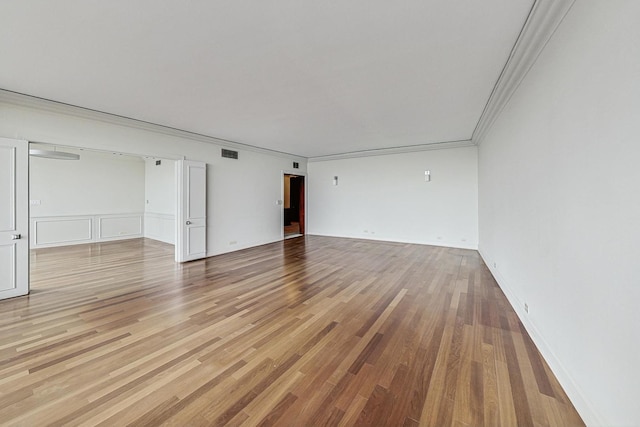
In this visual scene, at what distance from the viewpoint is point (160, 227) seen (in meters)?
8.08

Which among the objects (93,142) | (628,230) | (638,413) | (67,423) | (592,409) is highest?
(93,142)

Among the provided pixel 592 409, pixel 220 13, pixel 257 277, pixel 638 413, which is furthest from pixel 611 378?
pixel 257 277

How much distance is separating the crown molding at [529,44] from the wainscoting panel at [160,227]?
7833mm

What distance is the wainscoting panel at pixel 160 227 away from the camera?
25.0 feet

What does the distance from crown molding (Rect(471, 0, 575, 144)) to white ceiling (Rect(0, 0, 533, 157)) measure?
0.08 meters

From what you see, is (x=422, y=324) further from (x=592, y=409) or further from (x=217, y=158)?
(x=217, y=158)

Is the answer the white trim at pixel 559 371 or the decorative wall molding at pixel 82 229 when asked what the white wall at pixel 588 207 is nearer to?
the white trim at pixel 559 371

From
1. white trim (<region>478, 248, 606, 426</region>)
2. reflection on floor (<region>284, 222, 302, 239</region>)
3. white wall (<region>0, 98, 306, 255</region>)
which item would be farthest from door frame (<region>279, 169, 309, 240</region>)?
white trim (<region>478, 248, 606, 426</region>)

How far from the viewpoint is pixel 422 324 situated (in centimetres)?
273

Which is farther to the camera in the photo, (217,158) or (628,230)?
(217,158)

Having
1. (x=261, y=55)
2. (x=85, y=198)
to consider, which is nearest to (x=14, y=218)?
(x=261, y=55)

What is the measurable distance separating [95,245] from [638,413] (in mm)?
9987

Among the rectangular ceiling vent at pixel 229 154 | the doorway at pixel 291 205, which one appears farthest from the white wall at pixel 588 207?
the doorway at pixel 291 205

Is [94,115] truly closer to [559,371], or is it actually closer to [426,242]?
[559,371]
